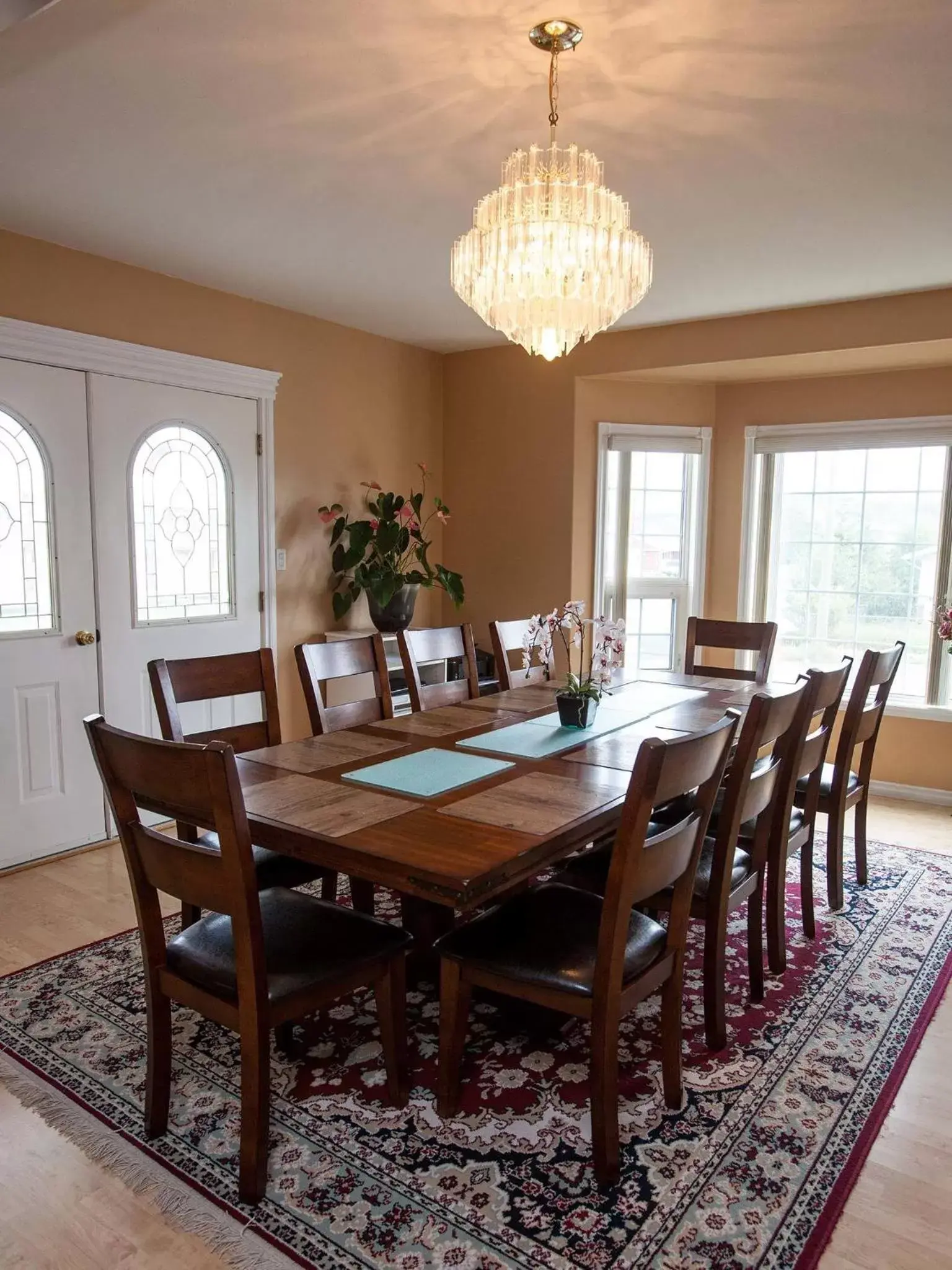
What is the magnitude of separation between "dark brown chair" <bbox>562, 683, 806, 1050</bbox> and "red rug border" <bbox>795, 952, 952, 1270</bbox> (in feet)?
1.29

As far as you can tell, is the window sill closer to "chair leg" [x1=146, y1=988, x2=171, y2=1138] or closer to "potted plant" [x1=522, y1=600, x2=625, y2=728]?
"potted plant" [x1=522, y1=600, x2=625, y2=728]

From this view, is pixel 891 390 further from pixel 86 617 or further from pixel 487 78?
pixel 86 617

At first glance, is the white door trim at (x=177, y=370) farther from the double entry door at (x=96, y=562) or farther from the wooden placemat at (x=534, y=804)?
the wooden placemat at (x=534, y=804)

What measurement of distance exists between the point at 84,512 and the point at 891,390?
4084mm

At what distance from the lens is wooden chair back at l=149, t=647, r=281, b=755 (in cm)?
245

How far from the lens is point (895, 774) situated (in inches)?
185

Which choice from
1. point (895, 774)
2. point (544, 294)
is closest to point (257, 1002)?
point (544, 294)

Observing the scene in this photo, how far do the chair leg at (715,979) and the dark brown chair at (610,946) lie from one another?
0.89ft

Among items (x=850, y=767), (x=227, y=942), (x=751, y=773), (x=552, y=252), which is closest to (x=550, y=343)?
(x=552, y=252)

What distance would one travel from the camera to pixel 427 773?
2207 millimetres

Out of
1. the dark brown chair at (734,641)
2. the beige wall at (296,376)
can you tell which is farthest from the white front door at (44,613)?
the dark brown chair at (734,641)

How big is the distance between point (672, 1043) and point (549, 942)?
0.42m

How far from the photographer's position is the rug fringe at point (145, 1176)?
161cm

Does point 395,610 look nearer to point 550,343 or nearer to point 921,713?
point 550,343
